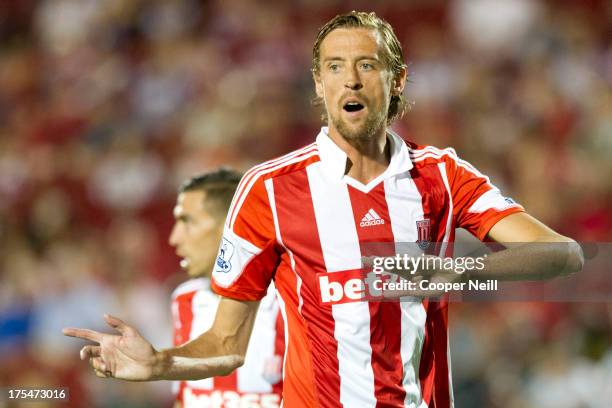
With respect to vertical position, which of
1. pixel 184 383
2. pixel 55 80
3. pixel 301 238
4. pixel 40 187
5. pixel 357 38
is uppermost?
pixel 55 80

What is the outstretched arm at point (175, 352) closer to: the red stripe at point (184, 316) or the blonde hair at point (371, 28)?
the blonde hair at point (371, 28)

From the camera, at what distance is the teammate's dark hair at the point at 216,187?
4.32m

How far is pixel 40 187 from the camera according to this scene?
8242 mm

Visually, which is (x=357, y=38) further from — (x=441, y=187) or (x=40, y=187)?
(x=40, y=187)

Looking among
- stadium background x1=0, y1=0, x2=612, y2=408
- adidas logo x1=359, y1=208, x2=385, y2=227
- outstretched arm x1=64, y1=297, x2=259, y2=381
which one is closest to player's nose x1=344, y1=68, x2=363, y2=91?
adidas logo x1=359, y1=208, x2=385, y2=227

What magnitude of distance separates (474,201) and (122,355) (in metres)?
1.12

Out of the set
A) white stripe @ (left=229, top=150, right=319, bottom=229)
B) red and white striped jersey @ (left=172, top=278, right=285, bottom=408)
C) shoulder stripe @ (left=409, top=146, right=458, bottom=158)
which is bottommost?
red and white striped jersey @ (left=172, top=278, right=285, bottom=408)

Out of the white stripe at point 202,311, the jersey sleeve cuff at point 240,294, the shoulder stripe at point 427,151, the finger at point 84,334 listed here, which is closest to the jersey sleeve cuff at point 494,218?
the shoulder stripe at point 427,151

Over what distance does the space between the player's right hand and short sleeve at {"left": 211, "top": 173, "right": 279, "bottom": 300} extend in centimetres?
35

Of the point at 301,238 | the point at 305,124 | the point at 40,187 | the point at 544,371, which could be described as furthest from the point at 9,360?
the point at 301,238

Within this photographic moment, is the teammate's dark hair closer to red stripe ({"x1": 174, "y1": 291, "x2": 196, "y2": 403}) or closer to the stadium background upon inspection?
red stripe ({"x1": 174, "y1": 291, "x2": 196, "y2": 403})

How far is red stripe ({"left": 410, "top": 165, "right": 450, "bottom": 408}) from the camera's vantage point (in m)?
2.85

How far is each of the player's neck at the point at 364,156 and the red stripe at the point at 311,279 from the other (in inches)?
6.4

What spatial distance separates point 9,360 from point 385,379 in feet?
15.6
